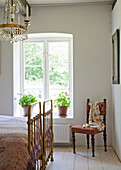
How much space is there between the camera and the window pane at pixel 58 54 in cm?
502

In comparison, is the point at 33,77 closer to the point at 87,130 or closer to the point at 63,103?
the point at 63,103

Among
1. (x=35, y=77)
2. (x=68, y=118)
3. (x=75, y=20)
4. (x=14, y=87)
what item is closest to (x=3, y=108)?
(x=14, y=87)

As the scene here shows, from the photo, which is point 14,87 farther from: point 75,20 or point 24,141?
point 24,141

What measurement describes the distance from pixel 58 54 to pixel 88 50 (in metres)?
0.76

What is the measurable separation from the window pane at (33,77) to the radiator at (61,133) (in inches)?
40.0

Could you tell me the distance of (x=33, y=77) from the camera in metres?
5.07

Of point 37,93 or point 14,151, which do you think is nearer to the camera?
point 14,151

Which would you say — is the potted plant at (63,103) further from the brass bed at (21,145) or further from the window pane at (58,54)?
the brass bed at (21,145)

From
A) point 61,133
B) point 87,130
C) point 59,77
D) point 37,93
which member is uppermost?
point 59,77

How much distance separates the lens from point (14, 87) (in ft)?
15.5

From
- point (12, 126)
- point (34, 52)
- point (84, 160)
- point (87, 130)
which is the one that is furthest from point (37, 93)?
point (12, 126)

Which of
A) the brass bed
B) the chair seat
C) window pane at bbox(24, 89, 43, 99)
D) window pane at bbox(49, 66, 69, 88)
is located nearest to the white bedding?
the brass bed

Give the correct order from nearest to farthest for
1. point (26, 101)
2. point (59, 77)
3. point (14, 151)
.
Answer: point (14, 151) → point (26, 101) → point (59, 77)

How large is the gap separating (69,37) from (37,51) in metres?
0.75
